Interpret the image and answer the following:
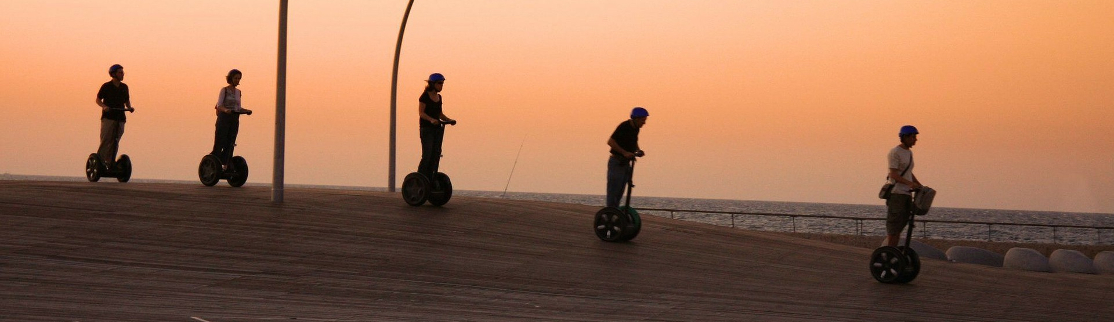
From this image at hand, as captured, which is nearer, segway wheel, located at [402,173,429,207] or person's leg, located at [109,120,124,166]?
segway wheel, located at [402,173,429,207]

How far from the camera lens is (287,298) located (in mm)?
9234

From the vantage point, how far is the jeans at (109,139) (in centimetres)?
1963

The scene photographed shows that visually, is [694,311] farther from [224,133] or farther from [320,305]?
[224,133]

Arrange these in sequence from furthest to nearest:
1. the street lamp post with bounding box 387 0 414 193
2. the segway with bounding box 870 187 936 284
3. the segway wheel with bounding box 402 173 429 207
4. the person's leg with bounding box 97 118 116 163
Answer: the street lamp post with bounding box 387 0 414 193
the person's leg with bounding box 97 118 116 163
the segway wheel with bounding box 402 173 429 207
the segway with bounding box 870 187 936 284

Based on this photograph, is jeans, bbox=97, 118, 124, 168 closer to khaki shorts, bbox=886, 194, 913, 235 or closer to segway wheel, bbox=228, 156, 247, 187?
segway wheel, bbox=228, 156, 247, 187

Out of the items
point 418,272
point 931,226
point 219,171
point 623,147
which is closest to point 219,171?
point 219,171

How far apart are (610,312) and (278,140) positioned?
897 cm

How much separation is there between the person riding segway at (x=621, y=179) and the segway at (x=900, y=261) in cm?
313

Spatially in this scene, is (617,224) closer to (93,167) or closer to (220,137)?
(220,137)

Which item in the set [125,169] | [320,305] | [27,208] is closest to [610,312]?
[320,305]

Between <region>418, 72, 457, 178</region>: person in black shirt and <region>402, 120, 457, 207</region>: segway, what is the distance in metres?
0.50

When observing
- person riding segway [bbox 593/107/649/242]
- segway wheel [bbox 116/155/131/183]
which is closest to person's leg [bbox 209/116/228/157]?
segway wheel [bbox 116/155/131/183]

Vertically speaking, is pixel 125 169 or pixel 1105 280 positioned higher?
pixel 125 169

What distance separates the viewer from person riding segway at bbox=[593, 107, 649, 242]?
14352 millimetres
